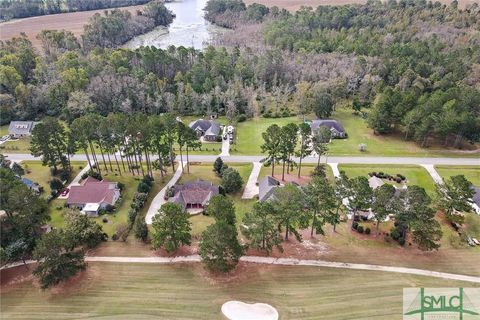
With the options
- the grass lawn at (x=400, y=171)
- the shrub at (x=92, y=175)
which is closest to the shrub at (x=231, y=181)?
the grass lawn at (x=400, y=171)

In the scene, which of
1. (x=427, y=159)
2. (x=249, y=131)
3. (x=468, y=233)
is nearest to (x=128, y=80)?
(x=249, y=131)

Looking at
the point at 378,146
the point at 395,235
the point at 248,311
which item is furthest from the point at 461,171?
the point at 248,311

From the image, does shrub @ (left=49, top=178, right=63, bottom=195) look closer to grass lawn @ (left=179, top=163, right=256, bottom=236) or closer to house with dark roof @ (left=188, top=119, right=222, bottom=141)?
grass lawn @ (left=179, top=163, right=256, bottom=236)

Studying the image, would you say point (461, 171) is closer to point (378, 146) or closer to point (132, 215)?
point (378, 146)

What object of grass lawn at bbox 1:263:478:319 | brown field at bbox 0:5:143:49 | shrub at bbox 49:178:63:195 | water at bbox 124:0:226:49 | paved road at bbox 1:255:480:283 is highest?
brown field at bbox 0:5:143:49

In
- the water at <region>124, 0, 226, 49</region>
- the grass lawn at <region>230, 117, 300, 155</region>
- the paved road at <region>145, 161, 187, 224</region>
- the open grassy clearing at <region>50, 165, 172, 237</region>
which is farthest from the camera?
the water at <region>124, 0, 226, 49</region>

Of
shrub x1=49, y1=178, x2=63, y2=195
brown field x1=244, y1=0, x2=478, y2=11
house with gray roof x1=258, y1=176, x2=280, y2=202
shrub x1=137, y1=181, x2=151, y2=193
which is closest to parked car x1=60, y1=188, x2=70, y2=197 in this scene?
shrub x1=49, y1=178, x2=63, y2=195
